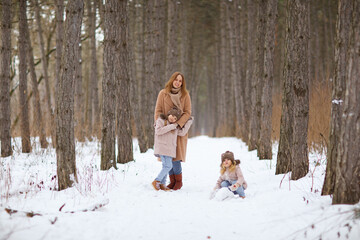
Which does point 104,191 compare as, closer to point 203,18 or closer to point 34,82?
point 34,82

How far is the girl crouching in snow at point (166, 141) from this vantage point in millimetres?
4750

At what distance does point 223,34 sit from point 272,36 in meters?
10.1

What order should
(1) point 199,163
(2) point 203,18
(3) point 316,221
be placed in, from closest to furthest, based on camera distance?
(3) point 316,221 < (1) point 199,163 < (2) point 203,18

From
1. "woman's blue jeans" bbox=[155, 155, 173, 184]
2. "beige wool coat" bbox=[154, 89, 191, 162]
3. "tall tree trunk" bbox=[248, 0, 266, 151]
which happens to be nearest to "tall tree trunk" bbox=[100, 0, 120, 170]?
"beige wool coat" bbox=[154, 89, 191, 162]

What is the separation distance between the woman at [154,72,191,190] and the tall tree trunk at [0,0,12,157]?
4.21m

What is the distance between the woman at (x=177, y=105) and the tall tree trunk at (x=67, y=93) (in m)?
1.46

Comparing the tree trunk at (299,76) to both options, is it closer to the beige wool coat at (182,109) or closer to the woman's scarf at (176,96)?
the beige wool coat at (182,109)

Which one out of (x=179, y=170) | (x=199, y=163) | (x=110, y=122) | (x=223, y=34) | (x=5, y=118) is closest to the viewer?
(x=179, y=170)

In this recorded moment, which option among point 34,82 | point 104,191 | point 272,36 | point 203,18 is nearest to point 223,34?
point 203,18

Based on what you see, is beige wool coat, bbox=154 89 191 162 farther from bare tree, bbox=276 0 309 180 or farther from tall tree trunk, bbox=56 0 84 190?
bare tree, bbox=276 0 309 180

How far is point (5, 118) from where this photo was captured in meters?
6.99

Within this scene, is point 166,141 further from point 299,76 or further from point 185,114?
point 299,76

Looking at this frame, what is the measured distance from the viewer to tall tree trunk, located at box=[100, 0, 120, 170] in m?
5.66

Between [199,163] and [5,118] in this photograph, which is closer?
[5,118]
